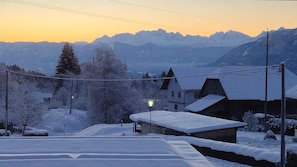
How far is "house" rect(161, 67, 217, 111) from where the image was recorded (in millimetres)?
48719

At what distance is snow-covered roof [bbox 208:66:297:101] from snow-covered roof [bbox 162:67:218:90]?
594cm

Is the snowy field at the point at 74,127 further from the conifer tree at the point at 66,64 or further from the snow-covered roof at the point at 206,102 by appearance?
the conifer tree at the point at 66,64

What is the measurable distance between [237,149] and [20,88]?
3898 centimetres

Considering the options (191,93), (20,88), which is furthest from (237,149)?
(20,88)

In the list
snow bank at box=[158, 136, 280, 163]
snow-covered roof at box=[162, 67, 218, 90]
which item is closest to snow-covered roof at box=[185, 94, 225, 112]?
snow-covered roof at box=[162, 67, 218, 90]

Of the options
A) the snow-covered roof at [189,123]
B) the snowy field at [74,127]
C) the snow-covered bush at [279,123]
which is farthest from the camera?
the snowy field at [74,127]

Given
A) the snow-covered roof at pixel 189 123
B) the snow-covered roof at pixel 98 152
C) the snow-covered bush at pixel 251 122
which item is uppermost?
the snow-covered roof at pixel 98 152

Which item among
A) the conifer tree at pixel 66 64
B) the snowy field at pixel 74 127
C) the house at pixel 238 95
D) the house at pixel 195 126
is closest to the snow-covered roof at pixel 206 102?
the house at pixel 238 95

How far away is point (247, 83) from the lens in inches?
1623

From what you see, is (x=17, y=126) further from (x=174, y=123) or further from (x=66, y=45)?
(x=66, y=45)

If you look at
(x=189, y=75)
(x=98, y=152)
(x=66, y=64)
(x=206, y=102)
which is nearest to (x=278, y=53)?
(x=66, y=64)

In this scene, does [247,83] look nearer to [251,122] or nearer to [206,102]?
[206,102]

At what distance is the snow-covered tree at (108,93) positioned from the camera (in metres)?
46.3

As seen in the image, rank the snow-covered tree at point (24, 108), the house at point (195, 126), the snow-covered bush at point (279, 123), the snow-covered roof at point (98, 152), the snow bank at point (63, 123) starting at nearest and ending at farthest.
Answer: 1. the snow-covered roof at point (98, 152)
2. the house at point (195, 126)
3. the snow-covered bush at point (279, 123)
4. the snow-covered tree at point (24, 108)
5. the snow bank at point (63, 123)
